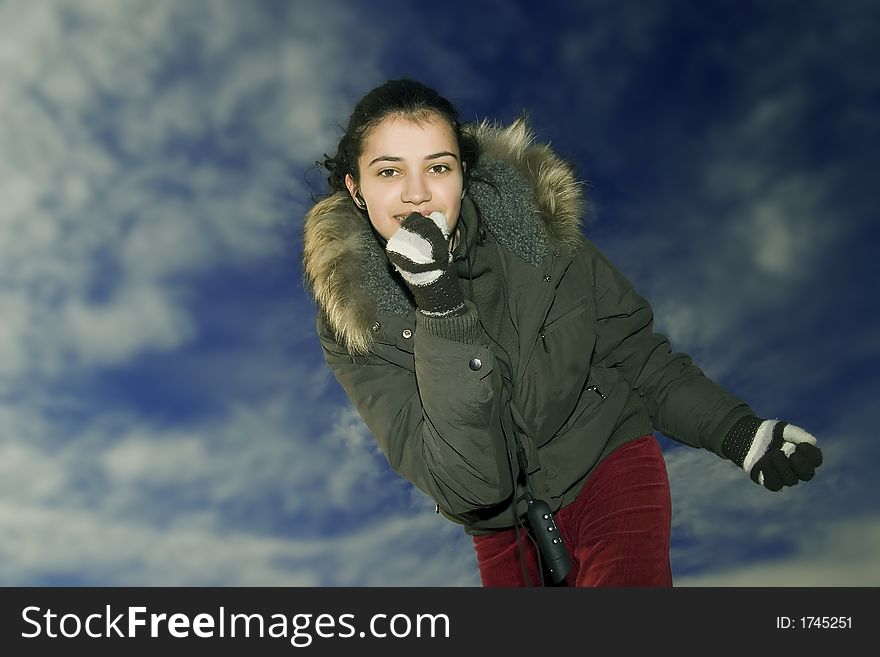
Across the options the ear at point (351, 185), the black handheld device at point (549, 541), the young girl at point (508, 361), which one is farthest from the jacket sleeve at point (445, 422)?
the ear at point (351, 185)

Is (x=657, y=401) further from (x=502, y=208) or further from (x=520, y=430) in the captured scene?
(x=502, y=208)

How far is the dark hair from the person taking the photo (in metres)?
3.38

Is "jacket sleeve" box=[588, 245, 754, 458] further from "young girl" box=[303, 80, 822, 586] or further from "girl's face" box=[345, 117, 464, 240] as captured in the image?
"girl's face" box=[345, 117, 464, 240]

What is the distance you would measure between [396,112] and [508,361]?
3.90 ft

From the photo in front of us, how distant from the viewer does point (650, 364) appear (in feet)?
12.0

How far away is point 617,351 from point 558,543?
3.22ft

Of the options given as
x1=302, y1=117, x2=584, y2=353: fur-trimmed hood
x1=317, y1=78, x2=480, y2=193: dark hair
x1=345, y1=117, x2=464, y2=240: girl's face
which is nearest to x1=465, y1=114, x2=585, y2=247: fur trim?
x1=302, y1=117, x2=584, y2=353: fur-trimmed hood

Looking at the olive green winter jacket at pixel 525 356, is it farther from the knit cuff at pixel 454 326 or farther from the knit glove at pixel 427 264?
the knit glove at pixel 427 264

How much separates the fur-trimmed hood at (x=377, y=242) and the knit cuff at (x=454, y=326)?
644 millimetres

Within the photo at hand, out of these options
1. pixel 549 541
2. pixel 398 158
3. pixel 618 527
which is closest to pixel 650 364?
pixel 618 527

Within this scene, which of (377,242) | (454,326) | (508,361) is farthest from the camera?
(377,242)

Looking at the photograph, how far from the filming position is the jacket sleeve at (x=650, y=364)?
137 inches

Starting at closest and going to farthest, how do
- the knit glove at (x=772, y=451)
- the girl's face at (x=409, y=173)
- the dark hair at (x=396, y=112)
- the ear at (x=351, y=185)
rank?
the knit glove at (x=772, y=451)
the girl's face at (x=409, y=173)
the dark hair at (x=396, y=112)
the ear at (x=351, y=185)

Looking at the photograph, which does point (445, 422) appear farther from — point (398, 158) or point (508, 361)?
point (398, 158)
